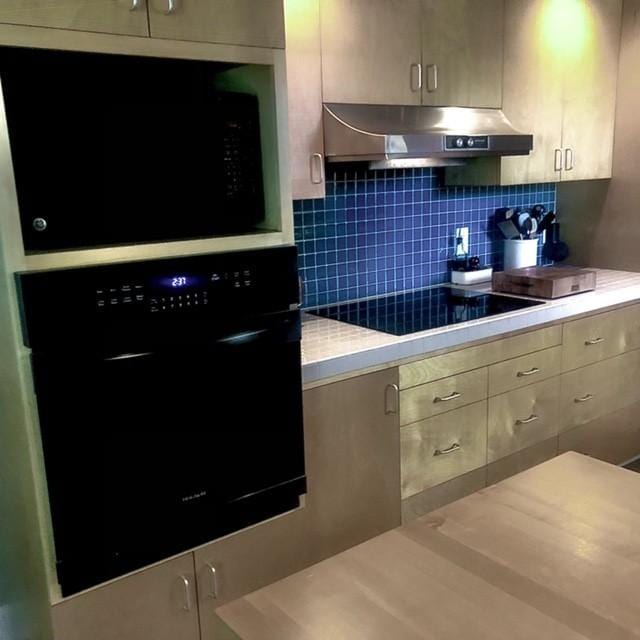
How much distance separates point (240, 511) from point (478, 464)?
1042 mm

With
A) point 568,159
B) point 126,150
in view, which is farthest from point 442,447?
point 568,159

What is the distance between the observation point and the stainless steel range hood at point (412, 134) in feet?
7.45

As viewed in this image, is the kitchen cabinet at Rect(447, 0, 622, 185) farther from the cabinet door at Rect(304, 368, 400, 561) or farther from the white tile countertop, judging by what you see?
the cabinet door at Rect(304, 368, 400, 561)

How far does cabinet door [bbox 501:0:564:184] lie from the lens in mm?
2814

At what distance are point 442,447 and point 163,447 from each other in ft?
3.57

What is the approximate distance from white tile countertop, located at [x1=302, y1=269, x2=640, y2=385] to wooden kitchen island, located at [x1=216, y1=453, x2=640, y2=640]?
0.83 metres

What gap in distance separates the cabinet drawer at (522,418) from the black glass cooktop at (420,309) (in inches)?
13.4

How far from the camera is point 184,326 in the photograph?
170 cm

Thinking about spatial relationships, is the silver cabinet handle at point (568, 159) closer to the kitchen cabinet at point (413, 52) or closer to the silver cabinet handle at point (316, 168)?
the kitchen cabinet at point (413, 52)

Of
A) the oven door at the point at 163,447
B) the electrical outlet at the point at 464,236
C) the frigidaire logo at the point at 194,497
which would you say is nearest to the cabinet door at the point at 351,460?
the oven door at the point at 163,447

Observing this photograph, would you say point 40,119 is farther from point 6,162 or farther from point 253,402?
point 253,402

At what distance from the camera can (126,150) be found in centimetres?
163

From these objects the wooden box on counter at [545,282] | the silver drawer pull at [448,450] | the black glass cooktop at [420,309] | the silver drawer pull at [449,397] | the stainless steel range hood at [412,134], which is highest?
the stainless steel range hood at [412,134]

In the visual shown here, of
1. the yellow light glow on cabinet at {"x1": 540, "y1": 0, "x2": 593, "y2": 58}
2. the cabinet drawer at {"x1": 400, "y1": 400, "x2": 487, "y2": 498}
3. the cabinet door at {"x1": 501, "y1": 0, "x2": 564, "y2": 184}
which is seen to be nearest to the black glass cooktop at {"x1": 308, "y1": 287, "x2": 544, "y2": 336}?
the cabinet drawer at {"x1": 400, "y1": 400, "x2": 487, "y2": 498}
